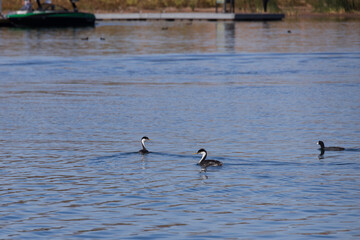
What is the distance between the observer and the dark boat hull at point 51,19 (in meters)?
140

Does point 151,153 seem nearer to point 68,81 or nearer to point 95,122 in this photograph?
point 95,122

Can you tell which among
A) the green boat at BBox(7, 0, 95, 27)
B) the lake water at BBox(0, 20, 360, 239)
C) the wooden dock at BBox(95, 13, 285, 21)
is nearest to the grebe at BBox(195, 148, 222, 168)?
the lake water at BBox(0, 20, 360, 239)

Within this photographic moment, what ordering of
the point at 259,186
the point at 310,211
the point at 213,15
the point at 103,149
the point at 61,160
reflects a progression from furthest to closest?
1. the point at 213,15
2. the point at 103,149
3. the point at 61,160
4. the point at 259,186
5. the point at 310,211

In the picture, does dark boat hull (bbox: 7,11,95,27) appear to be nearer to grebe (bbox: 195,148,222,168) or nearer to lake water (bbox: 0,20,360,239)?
lake water (bbox: 0,20,360,239)

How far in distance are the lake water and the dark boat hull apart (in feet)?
278

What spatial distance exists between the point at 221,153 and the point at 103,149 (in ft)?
13.2

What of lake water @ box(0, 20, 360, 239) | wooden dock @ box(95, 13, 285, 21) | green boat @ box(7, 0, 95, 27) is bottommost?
wooden dock @ box(95, 13, 285, 21)

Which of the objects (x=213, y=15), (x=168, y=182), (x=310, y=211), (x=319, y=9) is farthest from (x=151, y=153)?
(x=319, y=9)

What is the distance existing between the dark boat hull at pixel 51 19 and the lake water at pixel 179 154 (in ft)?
278

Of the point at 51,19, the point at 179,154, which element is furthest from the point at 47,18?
the point at 179,154

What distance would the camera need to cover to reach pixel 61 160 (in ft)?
79.0

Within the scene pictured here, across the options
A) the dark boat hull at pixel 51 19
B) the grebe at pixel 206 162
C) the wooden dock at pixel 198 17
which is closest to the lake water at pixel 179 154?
the grebe at pixel 206 162

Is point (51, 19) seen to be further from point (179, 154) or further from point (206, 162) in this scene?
point (206, 162)

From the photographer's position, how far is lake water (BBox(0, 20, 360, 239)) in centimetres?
1706
